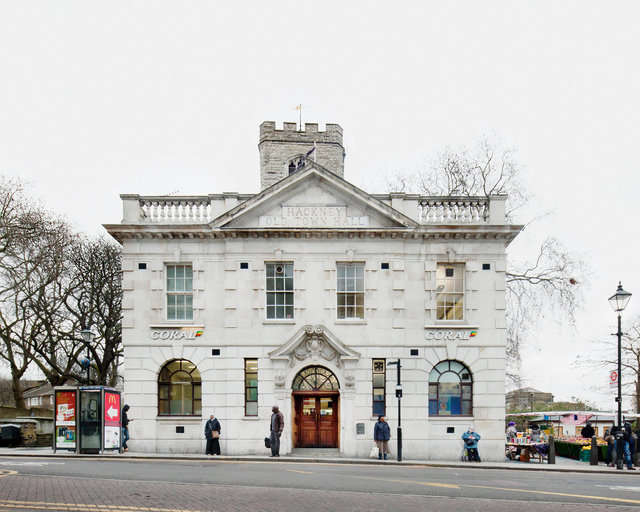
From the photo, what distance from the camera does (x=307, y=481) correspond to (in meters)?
17.2

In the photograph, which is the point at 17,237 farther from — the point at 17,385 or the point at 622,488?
the point at 622,488

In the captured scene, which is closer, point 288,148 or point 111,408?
point 111,408

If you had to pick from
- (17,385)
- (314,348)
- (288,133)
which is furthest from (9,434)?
(288,133)

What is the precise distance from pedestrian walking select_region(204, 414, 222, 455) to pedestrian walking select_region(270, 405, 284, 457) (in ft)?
6.50

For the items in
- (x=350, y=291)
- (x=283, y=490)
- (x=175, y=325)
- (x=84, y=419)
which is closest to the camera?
(x=283, y=490)

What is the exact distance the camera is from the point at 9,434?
1229 inches

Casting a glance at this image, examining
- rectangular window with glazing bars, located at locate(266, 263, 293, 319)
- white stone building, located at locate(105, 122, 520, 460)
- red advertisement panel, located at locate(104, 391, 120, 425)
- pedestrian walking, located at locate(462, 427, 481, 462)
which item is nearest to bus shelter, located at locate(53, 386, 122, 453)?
red advertisement panel, located at locate(104, 391, 120, 425)

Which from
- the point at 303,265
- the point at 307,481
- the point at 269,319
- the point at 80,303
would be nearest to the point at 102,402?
the point at 269,319

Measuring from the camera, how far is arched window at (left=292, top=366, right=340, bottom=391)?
97.4 feet

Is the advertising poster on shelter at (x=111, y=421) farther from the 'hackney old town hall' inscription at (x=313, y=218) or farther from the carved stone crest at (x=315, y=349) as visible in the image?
the 'hackney old town hall' inscription at (x=313, y=218)

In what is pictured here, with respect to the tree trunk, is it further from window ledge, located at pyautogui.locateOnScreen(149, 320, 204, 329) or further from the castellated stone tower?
window ledge, located at pyautogui.locateOnScreen(149, 320, 204, 329)

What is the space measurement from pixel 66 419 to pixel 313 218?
11.4m

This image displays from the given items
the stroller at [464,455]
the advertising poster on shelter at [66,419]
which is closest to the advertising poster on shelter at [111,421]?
the advertising poster on shelter at [66,419]

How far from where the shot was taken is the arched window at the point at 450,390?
1173 inches
